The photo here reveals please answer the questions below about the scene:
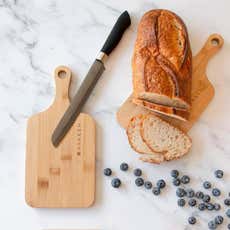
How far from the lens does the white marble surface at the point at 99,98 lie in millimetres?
1633

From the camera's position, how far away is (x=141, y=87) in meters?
1.58

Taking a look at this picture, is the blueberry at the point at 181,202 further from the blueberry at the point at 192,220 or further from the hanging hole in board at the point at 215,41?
the hanging hole in board at the point at 215,41

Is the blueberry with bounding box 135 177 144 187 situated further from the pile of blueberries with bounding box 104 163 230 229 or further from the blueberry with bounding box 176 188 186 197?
the blueberry with bounding box 176 188 186 197

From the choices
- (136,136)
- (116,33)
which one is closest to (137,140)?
(136,136)

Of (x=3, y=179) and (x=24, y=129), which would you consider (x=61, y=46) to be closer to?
(x=24, y=129)

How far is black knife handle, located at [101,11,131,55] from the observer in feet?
5.39

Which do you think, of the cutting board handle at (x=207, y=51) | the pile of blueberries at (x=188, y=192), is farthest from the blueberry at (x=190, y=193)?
the cutting board handle at (x=207, y=51)

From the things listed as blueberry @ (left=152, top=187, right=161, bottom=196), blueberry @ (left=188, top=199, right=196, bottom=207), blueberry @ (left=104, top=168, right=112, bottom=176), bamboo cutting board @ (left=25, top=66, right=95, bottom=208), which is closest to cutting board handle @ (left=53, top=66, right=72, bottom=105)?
bamboo cutting board @ (left=25, top=66, right=95, bottom=208)

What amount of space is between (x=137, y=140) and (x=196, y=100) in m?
0.22

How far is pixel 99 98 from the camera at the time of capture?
66.0 inches

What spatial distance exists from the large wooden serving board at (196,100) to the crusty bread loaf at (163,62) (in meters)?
0.05

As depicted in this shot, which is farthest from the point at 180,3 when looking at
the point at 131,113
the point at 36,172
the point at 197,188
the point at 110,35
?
the point at 36,172

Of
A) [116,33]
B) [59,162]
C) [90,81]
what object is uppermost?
[116,33]

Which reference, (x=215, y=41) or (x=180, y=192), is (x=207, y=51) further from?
(x=180, y=192)
